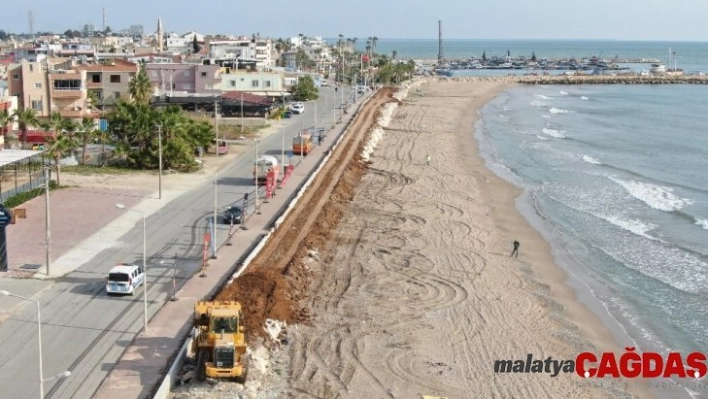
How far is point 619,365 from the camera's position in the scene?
1128 inches

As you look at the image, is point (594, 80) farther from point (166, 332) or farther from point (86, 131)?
point (166, 332)

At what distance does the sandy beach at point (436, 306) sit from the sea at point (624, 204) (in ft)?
5.46

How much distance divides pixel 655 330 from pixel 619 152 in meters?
48.7

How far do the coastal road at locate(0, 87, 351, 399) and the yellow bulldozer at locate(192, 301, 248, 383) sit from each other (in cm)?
167

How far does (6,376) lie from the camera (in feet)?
78.1

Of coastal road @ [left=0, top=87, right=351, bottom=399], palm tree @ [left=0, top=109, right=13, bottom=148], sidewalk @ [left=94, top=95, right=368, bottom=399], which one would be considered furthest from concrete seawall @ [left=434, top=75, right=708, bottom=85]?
sidewalk @ [left=94, top=95, right=368, bottom=399]

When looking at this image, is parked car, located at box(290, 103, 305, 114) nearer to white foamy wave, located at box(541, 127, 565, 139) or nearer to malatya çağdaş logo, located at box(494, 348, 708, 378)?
white foamy wave, located at box(541, 127, 565, 139)

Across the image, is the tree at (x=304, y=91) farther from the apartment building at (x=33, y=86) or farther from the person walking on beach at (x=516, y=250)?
the person walking on beach at (x=516, y=250)

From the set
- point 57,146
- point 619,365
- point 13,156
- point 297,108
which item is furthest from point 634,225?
point 297,108

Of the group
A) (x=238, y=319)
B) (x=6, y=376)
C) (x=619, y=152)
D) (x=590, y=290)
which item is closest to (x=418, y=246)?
(x=590, y=290)

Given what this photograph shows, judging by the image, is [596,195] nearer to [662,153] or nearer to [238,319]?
[662,153]

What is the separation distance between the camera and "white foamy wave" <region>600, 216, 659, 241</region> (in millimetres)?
46625

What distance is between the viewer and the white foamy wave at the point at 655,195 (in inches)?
2122

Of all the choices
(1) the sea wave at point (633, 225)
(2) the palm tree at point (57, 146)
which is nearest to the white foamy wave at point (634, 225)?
(1) the sea wave at point (633, 225)
